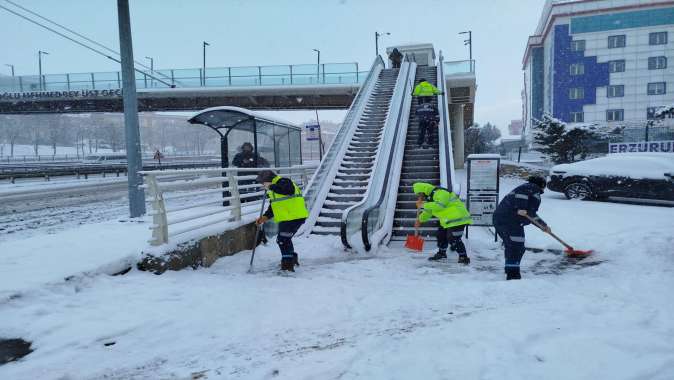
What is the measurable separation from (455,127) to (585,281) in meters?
23.8

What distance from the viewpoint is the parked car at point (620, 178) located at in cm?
1162

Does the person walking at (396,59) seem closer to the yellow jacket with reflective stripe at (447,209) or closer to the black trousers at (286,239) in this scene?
the yellow jacket with reflective stripe at (447,209)

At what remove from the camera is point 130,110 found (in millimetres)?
8406

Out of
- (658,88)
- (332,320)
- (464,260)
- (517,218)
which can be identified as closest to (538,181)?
(517,218)

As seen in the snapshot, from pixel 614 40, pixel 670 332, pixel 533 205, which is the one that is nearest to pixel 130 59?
pixel 533 205

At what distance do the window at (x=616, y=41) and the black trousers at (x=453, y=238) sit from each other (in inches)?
1688

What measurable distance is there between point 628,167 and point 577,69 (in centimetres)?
3401

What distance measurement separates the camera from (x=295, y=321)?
4059 mm

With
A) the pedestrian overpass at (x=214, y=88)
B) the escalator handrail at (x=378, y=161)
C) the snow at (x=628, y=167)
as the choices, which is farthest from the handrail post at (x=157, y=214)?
the pedestrian overpass at (x=214, y=88)

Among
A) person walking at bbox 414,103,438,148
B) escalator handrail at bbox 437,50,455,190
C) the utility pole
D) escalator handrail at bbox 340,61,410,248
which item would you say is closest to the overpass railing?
escalator handrail at bbox 340,61,410,248

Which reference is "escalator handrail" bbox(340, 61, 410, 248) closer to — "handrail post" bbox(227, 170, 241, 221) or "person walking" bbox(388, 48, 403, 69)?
"person walking" bbox(388, 48, 403, 69)

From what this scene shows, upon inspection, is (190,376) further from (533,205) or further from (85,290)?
(533,205)

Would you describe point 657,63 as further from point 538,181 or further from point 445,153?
point 538,181

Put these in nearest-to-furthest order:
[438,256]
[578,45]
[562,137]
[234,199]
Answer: [438,256] < [234,199] < [562,137] < [578,45]
